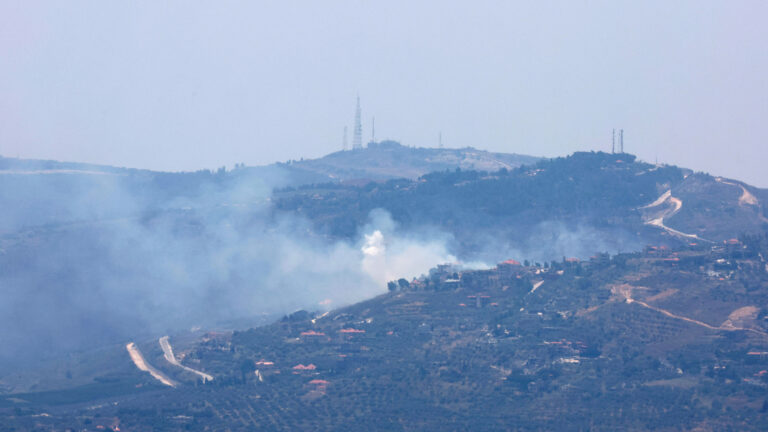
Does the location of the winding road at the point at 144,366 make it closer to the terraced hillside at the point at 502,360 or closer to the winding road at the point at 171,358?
the terraced hillside at the point at 502,360

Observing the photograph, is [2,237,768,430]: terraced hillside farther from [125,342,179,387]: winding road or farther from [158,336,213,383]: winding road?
[125,342,179,387]: winding road

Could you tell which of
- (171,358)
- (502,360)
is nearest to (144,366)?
(171,358)

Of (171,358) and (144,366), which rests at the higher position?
(171,358)

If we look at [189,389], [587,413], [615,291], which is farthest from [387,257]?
[587,413]

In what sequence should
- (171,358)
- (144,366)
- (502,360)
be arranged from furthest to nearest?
(171,358) < (144,366) < (502,360)

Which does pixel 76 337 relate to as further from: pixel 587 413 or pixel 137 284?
pixel 587 413

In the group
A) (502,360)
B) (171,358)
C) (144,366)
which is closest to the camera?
(502,360)

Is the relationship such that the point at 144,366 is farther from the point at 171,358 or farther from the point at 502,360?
the point at 502,360

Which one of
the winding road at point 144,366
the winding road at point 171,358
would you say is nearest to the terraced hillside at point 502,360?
the winding road at point 171,358

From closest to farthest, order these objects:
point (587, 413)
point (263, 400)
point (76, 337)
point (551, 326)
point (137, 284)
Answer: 1. point (587, 413)
2. point (263, 400)
3. point (551, 326)
4. point (76, 337)
5. point (137, 284)

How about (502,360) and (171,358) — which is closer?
(502,360)

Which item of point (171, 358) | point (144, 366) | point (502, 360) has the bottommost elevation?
point (144, 366)
